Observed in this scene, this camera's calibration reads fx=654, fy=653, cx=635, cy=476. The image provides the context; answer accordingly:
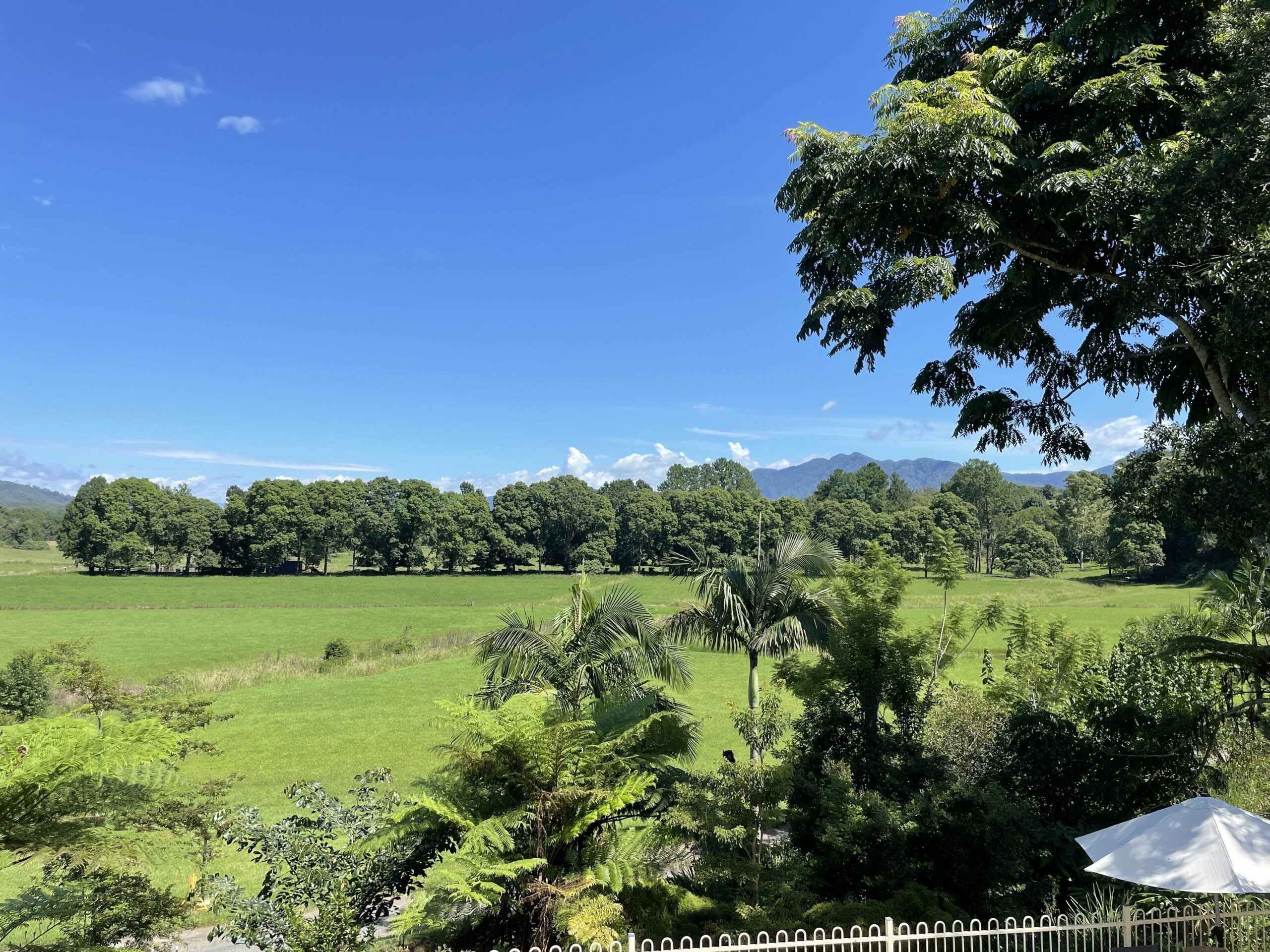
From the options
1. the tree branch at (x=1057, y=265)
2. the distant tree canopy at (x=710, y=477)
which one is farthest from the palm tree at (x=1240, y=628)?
the distant tree canopy at (x=710, y=477)

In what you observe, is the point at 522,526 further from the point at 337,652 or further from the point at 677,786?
the point at 677,786

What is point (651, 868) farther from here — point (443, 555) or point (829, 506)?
point (829, 506)

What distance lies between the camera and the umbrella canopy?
5.75 meters

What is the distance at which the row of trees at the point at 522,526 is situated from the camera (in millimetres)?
65750

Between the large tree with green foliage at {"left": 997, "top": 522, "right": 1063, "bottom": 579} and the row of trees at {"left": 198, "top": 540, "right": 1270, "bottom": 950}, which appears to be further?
the large tree with green foliage at {"left": 997, "top": 522, "right": 1063, "bottom": 579}

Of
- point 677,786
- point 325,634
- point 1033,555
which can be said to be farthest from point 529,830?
point 1033,555

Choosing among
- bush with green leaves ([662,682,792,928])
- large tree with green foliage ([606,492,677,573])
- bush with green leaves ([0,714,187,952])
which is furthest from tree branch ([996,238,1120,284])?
large tree with green foliage ([606,492,677,573])

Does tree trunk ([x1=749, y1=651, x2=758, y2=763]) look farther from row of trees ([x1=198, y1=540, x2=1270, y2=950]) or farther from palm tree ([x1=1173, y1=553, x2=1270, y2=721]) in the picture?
palm tree ([x1=1173, y1=553, x2=1270, y2=721])

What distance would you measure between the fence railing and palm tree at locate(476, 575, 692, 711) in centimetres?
425

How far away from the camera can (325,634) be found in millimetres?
37656

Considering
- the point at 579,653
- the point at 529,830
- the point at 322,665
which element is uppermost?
the point at 579,653

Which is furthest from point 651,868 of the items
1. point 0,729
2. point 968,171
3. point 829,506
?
point 829,506

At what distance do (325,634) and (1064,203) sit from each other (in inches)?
1555

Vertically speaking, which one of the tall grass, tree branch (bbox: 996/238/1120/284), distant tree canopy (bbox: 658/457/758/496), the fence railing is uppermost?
distant tree canopy (bbox: 658/457/758/496)
